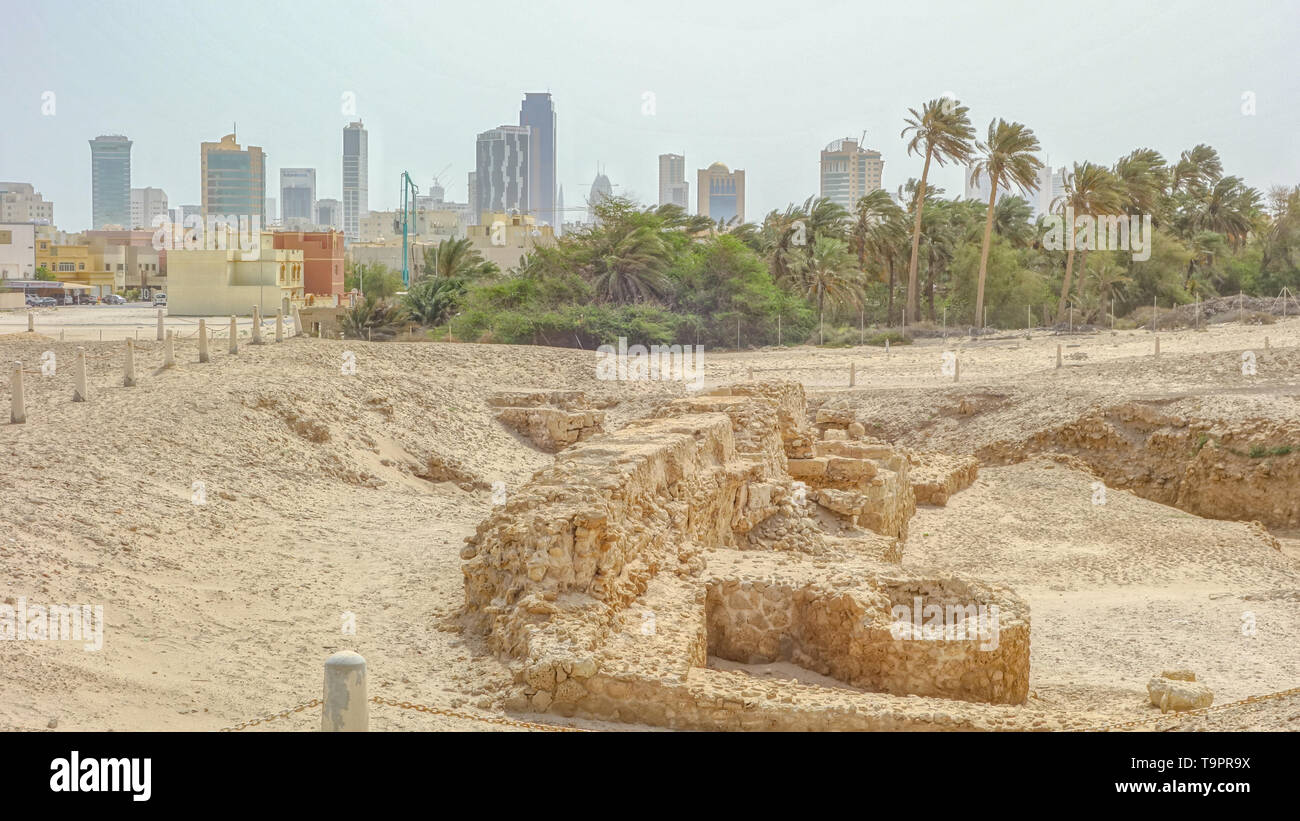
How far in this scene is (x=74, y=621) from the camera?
8.62 m

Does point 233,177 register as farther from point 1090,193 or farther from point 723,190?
point 1090,193

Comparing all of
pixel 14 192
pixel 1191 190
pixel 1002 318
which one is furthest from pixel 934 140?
pixel 14 192

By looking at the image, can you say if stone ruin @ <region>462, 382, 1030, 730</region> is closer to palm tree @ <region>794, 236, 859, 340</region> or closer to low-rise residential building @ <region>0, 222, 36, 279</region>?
palm tree @ <region>794, 236, 859, 340</region>

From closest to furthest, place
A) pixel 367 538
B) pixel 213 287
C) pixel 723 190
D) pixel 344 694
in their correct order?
pixel 344 694 < pixel 367 538 < pixel 213 287 < pixel 723 190

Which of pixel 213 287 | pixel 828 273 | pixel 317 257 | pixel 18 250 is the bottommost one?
pixel 213 287

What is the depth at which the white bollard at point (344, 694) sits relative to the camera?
17.3 feet

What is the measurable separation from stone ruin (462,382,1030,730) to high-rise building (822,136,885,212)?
112639 mm

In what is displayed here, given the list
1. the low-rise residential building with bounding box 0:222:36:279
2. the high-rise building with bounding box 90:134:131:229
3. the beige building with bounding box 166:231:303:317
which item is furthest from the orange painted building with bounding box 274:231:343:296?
the high-rise building with bounding box 90:134:131:229

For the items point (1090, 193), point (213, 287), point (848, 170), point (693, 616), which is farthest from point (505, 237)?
point (693, 616)

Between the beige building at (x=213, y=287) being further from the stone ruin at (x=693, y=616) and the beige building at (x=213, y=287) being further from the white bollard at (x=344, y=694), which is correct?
the white bollard at (x=344, y=694)

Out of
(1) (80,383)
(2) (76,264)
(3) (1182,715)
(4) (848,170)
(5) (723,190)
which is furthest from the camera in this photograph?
(5) (723,190)

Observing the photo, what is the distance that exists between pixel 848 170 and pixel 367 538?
129 meters

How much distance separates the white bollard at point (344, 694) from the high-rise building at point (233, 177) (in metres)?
132

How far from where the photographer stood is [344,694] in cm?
528
